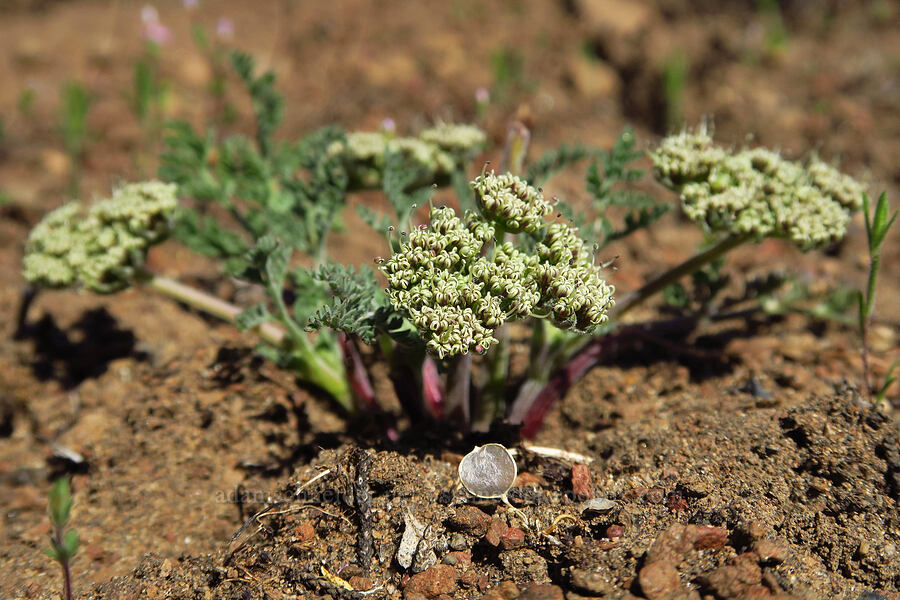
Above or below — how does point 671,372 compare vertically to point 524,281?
above

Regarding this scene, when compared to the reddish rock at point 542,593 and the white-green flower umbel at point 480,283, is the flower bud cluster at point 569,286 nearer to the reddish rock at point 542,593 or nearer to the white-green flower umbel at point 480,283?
the white-green flower umbel at point 480,283

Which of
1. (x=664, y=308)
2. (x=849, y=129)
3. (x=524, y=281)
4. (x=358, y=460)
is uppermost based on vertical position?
(x=849, y=129)

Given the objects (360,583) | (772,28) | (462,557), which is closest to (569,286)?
(462,557)

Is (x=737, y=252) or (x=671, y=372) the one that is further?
(x=737, y=252)

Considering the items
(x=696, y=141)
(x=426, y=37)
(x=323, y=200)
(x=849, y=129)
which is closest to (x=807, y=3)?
(x=849, y=129)

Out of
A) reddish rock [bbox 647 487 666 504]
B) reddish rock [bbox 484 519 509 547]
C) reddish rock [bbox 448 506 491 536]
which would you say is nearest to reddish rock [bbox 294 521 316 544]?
reddish rock [bbox 448 506 491 536]

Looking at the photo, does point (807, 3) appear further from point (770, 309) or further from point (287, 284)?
point (287, 284)

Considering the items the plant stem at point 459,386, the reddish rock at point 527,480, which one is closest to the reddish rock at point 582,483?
the reddish rock at point 527,480
